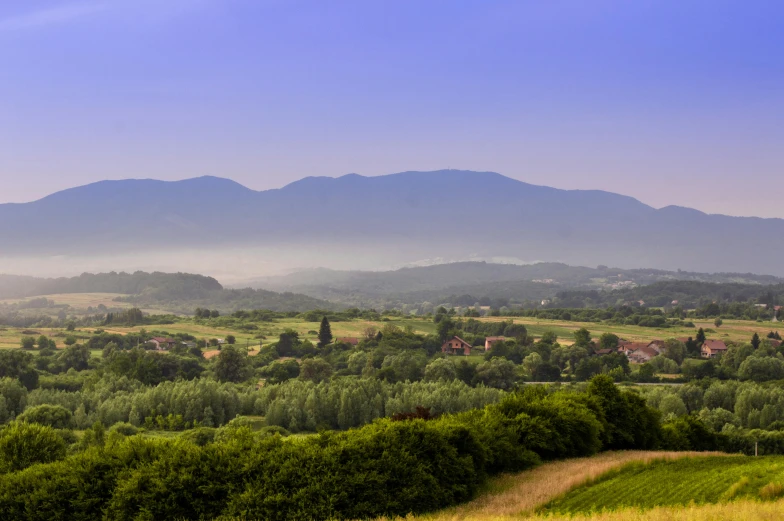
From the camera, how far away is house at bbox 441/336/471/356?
11212 centimetres

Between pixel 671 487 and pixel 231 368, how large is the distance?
70015 mm

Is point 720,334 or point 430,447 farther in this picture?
point 720,334

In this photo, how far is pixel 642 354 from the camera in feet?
339

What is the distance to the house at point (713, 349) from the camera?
103m

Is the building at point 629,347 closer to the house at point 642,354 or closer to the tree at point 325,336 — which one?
the house at point 642,354

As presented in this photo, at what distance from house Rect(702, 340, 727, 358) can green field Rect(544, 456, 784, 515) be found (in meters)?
80.6

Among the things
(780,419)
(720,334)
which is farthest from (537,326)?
(780,419)

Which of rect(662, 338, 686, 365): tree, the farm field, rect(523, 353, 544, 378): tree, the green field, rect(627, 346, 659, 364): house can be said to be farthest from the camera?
the farm field

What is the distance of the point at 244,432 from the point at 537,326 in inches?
4740

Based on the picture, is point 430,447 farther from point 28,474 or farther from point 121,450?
point 28,474

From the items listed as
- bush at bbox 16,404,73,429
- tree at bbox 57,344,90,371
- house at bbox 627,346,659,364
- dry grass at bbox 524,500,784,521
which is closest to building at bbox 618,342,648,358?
house at bbox 627,346,659,364

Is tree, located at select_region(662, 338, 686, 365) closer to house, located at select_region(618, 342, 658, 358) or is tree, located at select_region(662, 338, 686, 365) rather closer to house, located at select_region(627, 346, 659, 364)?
house, located at select_region(627, 346, 659, 364)

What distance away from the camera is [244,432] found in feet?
77.7

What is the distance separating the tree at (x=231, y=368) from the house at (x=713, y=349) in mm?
63865
